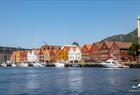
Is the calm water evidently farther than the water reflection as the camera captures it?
No

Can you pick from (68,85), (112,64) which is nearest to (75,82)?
(68,85)

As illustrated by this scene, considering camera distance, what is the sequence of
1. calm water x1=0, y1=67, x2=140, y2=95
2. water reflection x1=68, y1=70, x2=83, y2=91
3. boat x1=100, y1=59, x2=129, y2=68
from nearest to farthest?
1. calm water x1=0, y1=67, x2=140, y2=95
2. water reflection x1=68, y1=70, x2=83, y2=91
3. boat x1=100, y1=59, x2=129, y2=68

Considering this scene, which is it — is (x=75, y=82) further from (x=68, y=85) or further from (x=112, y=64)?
(x=112, y=64)

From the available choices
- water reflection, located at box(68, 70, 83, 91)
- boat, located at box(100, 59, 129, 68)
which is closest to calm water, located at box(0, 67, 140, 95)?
water reflection, located at box(68, 70, 83, 91)

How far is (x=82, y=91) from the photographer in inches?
2168

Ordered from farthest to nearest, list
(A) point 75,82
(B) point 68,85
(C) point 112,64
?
(C) point 112,64 → (A) point 75,82 → (B) point 68,85

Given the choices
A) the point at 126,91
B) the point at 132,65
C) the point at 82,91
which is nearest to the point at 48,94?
the point at 82,91

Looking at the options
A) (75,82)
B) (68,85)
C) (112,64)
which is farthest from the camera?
(112,64)

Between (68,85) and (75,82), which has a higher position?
(75,82)

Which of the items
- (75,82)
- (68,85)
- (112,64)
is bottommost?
(68,85)

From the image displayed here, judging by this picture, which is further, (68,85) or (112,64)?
(112,64)

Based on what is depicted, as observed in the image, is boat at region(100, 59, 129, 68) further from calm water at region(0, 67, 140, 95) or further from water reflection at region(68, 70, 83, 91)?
calm water at region(0, 67, 140, 95)

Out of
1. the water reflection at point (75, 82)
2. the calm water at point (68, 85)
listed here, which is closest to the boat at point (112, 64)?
the water reflection at point (75, 82)

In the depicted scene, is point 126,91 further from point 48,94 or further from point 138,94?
point 48,94
